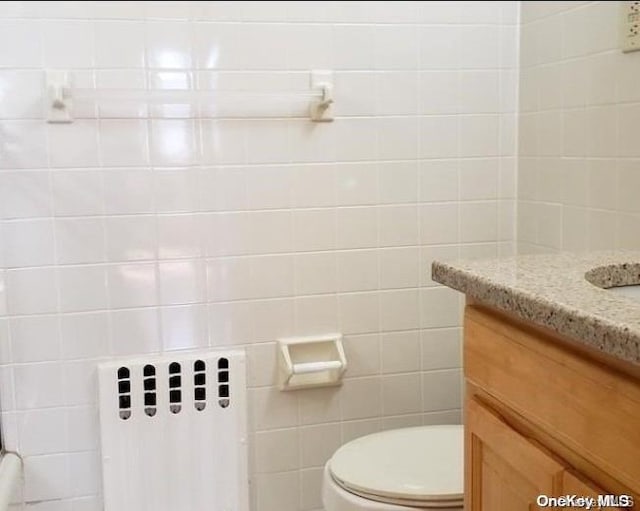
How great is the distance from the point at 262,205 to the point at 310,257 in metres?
0.18

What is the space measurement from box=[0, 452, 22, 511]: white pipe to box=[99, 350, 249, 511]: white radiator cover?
0.66 feet

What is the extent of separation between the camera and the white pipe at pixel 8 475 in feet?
5.64

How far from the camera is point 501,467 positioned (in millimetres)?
1137

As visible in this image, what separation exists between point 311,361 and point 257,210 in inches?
16.4

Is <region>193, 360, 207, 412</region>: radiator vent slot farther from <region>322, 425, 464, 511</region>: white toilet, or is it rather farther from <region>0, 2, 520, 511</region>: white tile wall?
<region>322, 425, 464, 511</region>: white toilet

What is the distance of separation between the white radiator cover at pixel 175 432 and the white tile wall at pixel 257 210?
5 cm

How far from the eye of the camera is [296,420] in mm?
2066

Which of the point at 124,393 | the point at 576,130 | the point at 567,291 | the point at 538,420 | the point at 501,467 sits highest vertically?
the point at 576,130

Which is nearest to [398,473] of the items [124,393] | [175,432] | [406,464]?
[406,464]

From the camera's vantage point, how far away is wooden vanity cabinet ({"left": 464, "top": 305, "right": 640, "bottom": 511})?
2.86 ft

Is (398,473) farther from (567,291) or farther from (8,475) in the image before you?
(8,475)

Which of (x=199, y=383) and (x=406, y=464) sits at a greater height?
(x=199, y=383)

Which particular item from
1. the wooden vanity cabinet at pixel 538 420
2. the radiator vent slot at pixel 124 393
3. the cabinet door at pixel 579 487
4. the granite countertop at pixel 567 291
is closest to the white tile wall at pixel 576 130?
the granite countertop at pixel 567 291

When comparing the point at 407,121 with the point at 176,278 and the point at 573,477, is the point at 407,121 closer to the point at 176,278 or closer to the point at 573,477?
the point at 176,278
